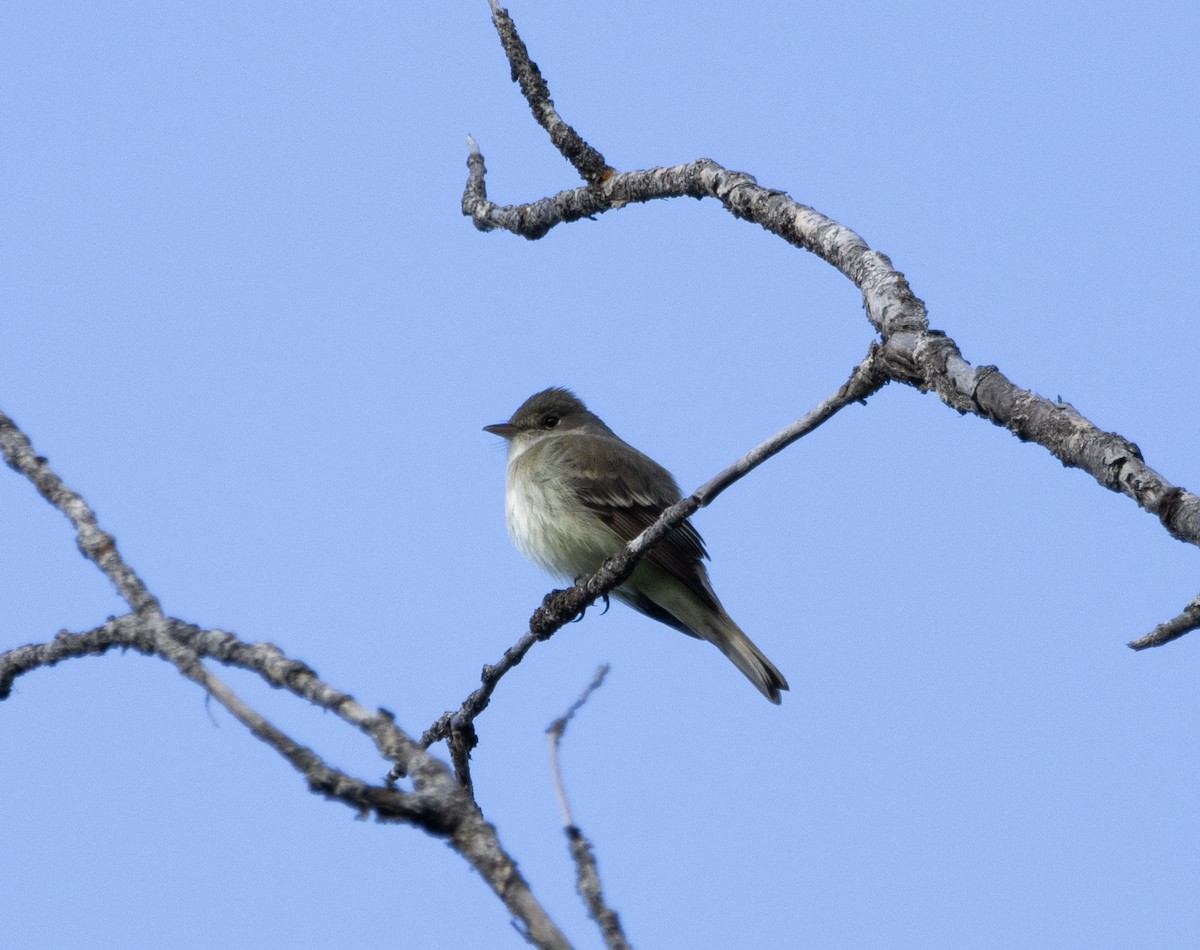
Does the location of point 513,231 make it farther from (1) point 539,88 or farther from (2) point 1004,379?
(2) point 1004,379

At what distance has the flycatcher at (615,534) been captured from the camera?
845 cm

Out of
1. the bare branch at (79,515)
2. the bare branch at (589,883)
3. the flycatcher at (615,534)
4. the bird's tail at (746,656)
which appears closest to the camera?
the bare branch at (589,883)

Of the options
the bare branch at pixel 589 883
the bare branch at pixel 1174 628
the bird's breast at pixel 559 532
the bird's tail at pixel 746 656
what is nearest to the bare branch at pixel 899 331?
the bare branch at pixel 1174 628

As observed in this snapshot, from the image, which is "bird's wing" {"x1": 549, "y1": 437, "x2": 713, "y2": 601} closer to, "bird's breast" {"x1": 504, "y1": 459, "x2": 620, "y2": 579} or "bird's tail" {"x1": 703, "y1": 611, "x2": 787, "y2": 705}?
"bird's breast" {"x1": 504, "y1": 459, "x2": 620, "y2": 579}

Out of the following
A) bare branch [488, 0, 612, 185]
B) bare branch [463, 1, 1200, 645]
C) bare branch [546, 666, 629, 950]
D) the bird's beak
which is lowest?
bare branch [546, 666, 629, 950]

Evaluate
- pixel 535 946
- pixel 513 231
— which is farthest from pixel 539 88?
pixel 535 946

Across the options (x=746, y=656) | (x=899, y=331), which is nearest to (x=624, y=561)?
(x=899, y=331)

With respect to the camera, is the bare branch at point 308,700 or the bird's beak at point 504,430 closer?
the bare branch at point 308,700

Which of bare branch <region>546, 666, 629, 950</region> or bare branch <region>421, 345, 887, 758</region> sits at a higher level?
bare branch <region>421, 345, 887, 758</region>

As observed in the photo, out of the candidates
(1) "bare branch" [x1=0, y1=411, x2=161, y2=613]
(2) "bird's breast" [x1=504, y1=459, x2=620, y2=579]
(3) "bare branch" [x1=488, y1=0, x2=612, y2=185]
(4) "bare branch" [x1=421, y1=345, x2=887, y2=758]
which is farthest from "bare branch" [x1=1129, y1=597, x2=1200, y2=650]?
(2) "bird's breast" [x1=504, y1=459, x2=620, y2=579]

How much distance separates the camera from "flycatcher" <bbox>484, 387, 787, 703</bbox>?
845 cm

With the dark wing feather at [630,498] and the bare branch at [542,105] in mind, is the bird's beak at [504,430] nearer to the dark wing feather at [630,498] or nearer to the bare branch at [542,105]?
the dark wing feather at [630,498]

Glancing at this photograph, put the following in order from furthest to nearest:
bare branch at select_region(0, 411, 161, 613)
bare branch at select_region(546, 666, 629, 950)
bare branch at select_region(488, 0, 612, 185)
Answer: bare branch at select_region(488, 0, 612, 185) < bare branch at select_region(0, 411, 161, 613) < bare branch at select_region(546, 666, 629, 950)

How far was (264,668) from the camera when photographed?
2.89 m
